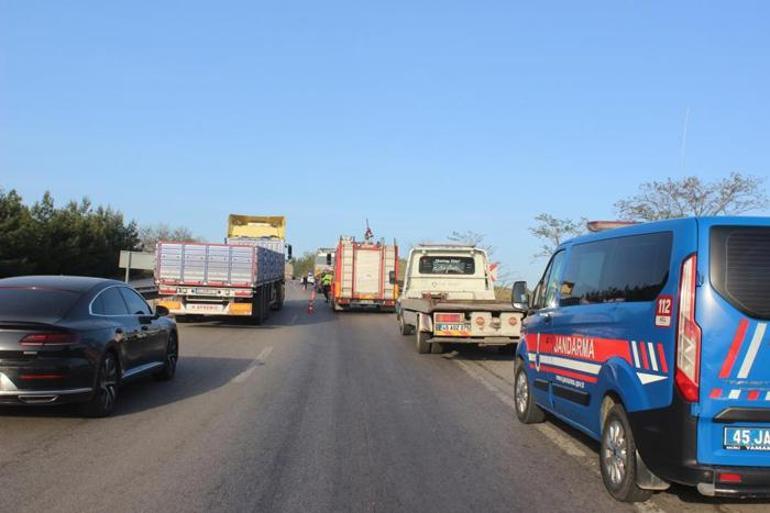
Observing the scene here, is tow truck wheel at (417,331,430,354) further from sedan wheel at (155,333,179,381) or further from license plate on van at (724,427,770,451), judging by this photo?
license plate on van at (724,427,770,451)

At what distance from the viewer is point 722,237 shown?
4703 mm

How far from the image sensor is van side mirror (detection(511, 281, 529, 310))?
8.26m

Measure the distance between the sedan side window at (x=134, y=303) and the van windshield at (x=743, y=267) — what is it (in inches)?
287

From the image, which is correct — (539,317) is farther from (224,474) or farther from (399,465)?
(224,474)

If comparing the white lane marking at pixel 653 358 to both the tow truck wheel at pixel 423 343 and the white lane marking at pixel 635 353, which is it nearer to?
the white lane marking at pixel 635 353

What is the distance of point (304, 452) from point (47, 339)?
2.90 meters

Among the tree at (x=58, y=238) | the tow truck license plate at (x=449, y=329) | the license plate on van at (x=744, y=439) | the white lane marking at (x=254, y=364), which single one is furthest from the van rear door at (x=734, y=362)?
the tree at (x=58, y=238)

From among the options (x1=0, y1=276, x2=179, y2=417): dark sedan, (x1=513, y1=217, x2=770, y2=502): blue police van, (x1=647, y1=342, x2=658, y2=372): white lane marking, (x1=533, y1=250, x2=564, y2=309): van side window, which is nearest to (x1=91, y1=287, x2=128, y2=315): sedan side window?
(x1=0, y1=276, x2=179, y2=417): dark sedan

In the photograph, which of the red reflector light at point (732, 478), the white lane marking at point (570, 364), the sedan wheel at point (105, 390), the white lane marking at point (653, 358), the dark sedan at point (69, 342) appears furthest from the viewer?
the sedan wheel at point (105, 390)

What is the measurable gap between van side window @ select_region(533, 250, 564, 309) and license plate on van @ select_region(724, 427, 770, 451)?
108 inches

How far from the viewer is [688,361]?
4578 millimetres

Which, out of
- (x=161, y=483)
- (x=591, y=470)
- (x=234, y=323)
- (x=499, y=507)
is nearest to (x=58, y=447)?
(x=161, y=483)

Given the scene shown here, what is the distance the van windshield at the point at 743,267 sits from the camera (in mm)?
4609

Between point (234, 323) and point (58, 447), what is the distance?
1548 centimetres
